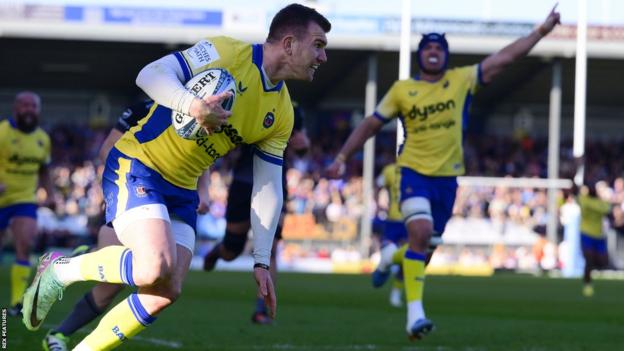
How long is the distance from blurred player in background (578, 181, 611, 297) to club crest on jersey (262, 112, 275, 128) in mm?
17280

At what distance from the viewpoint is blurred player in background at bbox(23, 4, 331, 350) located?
6.00 meters

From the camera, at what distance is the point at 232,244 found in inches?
464

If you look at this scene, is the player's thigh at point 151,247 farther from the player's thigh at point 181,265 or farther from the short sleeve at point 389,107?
the short sleeve at point 389,107

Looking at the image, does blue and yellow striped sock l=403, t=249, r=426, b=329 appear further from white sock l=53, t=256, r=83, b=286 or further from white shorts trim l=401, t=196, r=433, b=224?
white sock l=53, t=256, r=83, b=286

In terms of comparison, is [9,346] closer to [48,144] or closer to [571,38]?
[48,144]

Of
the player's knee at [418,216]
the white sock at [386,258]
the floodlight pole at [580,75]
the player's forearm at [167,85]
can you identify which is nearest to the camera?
the player's forearm at [167,85]

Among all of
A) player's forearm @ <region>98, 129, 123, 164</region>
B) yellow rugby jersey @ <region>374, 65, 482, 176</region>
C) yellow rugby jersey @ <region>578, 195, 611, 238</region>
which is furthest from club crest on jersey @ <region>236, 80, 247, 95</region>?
yellow rugby jersey @ <region>578, 195, 611, 238</region>

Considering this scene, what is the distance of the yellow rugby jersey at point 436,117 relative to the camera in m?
10.9

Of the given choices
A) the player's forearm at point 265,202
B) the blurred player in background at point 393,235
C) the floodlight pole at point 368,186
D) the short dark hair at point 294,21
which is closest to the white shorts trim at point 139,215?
the player's forearm at point 265,202

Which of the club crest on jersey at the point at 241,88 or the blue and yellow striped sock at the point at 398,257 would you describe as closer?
the club crest on jersey at the point at 241,88

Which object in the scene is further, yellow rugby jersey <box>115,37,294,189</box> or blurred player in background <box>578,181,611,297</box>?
blurred player in background <box>578,181,611,297</box>

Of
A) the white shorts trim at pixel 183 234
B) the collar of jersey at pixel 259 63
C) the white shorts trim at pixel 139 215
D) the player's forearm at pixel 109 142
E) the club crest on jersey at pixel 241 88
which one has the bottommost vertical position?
the white shorts trim at pixel 183 234

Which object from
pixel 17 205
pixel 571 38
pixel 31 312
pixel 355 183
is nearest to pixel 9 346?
pixel 31 312

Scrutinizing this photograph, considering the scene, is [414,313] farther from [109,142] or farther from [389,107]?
[109,142]
